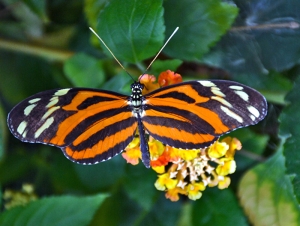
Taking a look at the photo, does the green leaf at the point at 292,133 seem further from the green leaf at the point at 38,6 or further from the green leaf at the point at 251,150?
the green leaf at the point at 38,6

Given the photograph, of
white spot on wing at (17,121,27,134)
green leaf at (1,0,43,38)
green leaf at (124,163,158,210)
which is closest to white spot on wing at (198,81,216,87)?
white spot on wing at (17,121,27,134)

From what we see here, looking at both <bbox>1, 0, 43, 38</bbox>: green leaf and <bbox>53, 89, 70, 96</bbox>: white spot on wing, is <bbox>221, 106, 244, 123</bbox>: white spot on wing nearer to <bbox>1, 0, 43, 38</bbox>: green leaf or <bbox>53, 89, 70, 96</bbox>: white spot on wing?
<bbox>53, 89, 70, 96</bbox>: white spot on wing

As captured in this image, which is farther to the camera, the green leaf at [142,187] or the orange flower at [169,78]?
the green leaf at [142,187]

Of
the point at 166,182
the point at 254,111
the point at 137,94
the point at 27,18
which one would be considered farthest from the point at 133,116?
the point at 27,18

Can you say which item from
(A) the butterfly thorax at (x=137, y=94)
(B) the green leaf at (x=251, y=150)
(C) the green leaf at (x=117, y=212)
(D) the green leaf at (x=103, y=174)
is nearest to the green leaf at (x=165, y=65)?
(A) the butterfly thorax at (x=137, y=94)

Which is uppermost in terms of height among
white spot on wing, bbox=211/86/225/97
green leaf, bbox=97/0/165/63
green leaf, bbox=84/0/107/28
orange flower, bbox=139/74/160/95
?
green leaf, bbox=84/0/107/28

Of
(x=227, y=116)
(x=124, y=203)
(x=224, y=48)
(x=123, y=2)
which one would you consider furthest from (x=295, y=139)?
(x=124, y=203)

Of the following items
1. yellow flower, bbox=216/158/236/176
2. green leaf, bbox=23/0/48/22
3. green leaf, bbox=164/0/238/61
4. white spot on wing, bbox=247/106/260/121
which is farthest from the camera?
green leaf, bbox=23/0/48/22

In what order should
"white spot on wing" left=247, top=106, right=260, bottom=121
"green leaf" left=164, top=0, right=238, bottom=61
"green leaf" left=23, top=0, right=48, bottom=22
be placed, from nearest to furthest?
"white spot on wing" left=247, top=106, right=260, bottom=121, "green leaf" left=164, top=0, right=238, bottom=61, "green leaf" left=23, top=0, right=48, bottom=22
